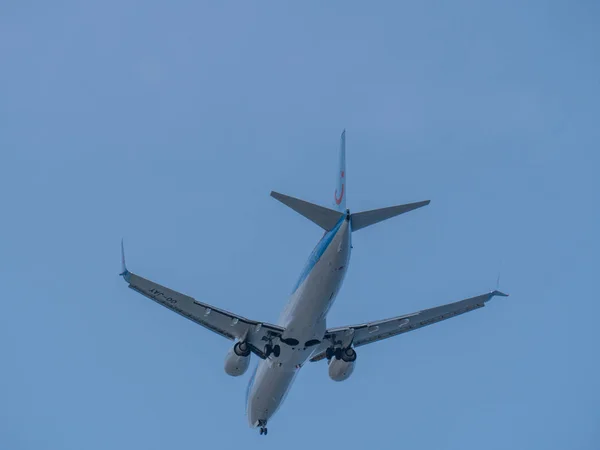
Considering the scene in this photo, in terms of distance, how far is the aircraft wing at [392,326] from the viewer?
1779 inches

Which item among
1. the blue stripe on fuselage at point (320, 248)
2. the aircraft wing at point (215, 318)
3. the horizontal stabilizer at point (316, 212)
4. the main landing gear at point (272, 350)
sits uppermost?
the horizontal stabilizer at point (316, 212)

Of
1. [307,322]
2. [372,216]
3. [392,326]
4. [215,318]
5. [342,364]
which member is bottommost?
[307,322]

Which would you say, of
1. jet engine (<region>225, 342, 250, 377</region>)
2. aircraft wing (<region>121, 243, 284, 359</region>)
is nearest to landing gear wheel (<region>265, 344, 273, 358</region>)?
aircraft wing (<region>121, 243, 284, 359</region>)

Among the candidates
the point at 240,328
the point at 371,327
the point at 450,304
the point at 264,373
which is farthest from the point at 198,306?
the point at 450,304

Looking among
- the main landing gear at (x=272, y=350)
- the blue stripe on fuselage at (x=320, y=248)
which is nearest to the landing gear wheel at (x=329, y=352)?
the main landing gear at (x=272, y=350)

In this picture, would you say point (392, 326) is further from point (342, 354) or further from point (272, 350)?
point (272, 350)

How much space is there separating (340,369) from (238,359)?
229 inches

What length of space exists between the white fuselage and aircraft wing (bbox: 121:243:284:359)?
100 cm

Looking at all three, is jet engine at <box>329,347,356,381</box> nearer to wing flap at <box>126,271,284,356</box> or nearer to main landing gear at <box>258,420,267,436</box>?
wing flap at <box>126,271,284,356</box>

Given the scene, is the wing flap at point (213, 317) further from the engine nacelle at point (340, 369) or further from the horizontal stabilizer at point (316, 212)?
the horizontal stabilizer at point (316, 212)

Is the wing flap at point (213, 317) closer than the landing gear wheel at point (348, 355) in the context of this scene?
Yes

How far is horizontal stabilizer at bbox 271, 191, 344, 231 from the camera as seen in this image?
117ft

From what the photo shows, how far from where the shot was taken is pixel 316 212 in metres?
36.9

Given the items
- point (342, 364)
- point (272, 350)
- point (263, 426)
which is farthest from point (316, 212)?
point (263, 426)
